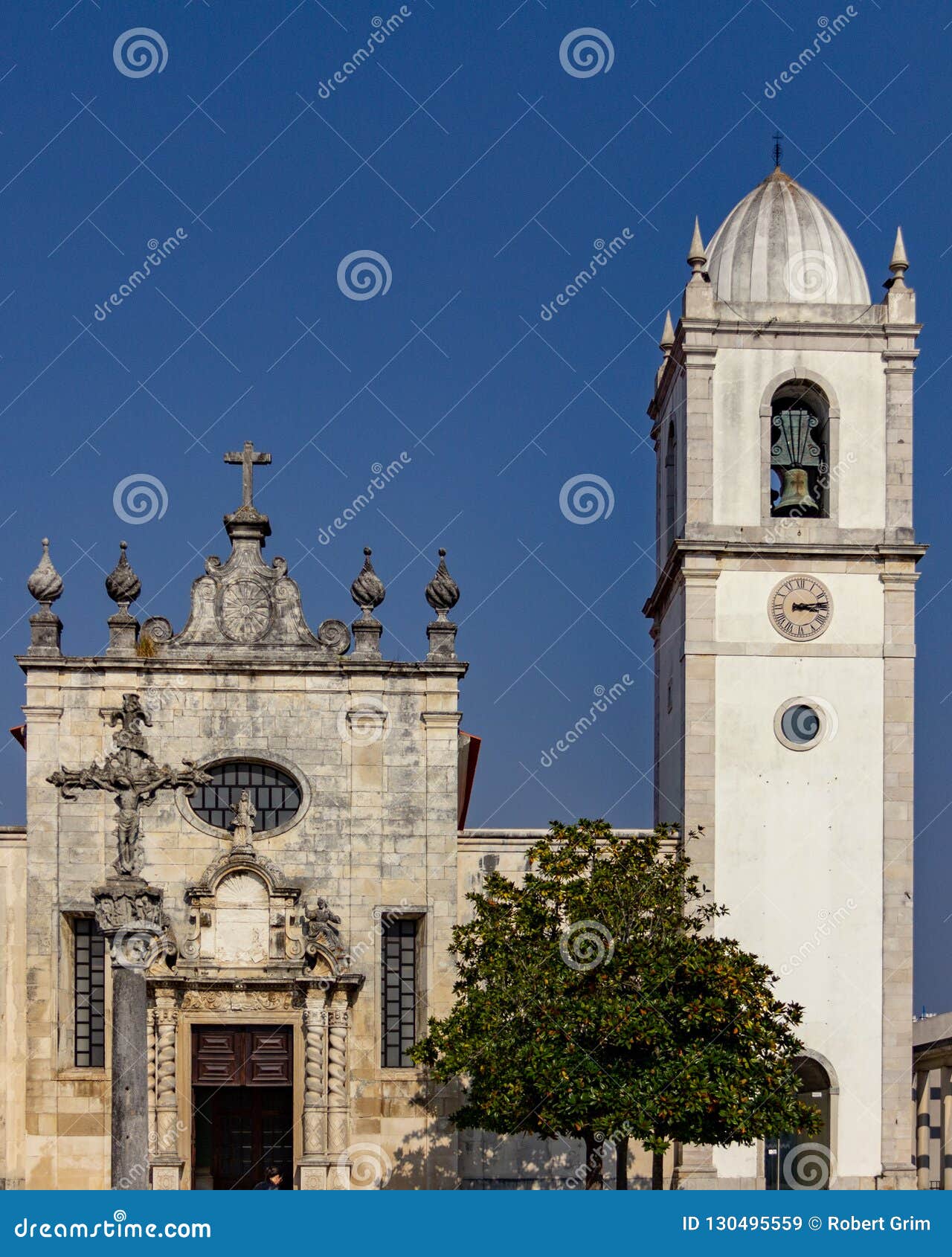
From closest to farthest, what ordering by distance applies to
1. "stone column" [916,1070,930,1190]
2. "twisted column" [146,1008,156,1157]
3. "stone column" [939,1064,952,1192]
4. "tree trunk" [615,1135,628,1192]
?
1. "tree trunk" [615,1135,628,1192]
2. "twisted column" [146,1008,156,1157]
3. "stone column" [939,1064,952,1192]
4. "stone column" [916,1070,930,1190]

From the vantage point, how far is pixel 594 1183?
3234 cm

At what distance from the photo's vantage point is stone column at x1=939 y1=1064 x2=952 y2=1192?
4009 cm

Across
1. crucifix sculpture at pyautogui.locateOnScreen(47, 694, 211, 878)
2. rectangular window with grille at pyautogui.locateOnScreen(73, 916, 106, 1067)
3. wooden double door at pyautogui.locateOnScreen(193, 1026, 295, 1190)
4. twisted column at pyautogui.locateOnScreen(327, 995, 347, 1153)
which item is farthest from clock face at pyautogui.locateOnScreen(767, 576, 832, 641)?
crucifix sculpture at pyautogui.locateOnScreen(47, 694, 211, 878)

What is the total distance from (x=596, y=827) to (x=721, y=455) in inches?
294

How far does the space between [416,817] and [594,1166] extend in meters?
6.69

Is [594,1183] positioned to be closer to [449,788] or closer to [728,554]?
[449,788]

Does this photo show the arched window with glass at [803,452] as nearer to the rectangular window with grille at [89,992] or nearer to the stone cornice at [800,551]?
the stone cornice at [800,551]

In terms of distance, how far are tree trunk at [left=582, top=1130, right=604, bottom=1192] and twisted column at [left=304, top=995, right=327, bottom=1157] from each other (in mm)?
4421

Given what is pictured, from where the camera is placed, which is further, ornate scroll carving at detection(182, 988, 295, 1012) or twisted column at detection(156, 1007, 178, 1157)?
ornate scroll carving at detection(182, 988, 295, 1012)

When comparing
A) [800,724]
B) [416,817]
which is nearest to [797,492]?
[800,724]

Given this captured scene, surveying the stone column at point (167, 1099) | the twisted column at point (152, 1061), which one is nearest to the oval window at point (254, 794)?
the stone column at point (167, 1099)

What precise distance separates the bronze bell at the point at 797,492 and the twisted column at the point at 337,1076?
38.6ft

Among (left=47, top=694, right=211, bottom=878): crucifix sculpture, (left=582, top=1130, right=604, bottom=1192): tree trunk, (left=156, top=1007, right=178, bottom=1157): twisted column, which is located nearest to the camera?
(left=47, top=694, right=211, bottom=878): crucifix sculpture

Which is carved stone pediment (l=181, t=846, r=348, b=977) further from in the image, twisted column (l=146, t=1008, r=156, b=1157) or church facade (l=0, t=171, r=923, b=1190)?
twisted column (l=146, t=1008, r=156, b=1157)
